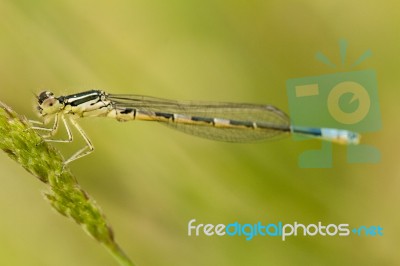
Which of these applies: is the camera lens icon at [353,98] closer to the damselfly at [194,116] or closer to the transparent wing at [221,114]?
the damselfly at [194,116]

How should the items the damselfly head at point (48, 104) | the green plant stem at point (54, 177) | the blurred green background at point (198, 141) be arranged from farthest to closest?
1. the blurred green background at point (198, 141)
2. the damselfly head at point (48, 104)
3. the green plant stem at point (54, 177)

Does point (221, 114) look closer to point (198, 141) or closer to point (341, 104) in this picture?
point (198, 141)

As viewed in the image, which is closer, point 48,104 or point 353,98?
point 48,104

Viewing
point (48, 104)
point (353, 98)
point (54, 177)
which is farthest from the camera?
point (353, 98)

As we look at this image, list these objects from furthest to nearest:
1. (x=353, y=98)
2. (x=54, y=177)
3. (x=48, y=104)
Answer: (x=353, y=98) < (x=48, y=104) < (x=54, y=177)

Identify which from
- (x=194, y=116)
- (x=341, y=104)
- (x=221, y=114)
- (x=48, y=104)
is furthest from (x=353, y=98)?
(x=48, y=104)

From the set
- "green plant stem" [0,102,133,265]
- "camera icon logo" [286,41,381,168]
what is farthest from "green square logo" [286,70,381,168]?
"green plant stem" [0,102,133,265]

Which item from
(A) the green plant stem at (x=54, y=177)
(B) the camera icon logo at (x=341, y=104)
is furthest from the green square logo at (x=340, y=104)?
(A) the green plant stem at (x=54, y=177)
